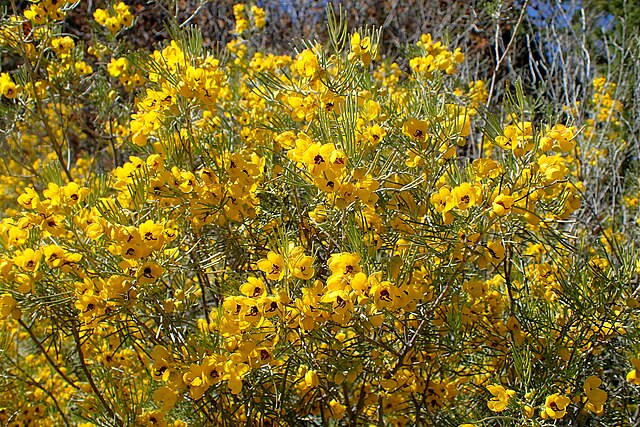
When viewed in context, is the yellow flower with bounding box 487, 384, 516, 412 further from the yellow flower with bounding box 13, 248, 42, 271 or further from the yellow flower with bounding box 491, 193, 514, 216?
the yellow flower with bounding box 13, 248, 42, 271

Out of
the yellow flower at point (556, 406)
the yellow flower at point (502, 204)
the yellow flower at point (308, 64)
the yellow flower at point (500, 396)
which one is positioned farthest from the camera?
the yellow flower at point (308, 64)

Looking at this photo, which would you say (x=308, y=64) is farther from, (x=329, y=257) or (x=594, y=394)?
(x=594, y=394)

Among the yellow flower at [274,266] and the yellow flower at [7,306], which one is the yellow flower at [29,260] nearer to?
the yellow flower at [7,306]

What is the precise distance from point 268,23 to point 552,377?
856cm

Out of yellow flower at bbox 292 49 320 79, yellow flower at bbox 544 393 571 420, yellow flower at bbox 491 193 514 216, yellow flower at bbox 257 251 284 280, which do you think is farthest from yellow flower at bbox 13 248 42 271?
yellow flower at bbox 544 393 571 420

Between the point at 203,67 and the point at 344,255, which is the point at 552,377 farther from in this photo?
the point at 203,67

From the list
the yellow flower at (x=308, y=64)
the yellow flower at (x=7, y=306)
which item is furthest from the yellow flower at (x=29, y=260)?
the yellow flower at (x=308, y=64)

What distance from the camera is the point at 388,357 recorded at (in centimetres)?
210

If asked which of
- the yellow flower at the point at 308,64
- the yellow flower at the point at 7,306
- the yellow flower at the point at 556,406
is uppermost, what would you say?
the yellow flower at the point at 308,64

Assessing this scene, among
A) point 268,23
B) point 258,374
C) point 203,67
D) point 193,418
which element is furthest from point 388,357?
point 268,23

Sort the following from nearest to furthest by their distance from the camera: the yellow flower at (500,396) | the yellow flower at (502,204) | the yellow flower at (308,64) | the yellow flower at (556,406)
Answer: the yellow flower at (502,204)
the yellow flower at (556,406)
the yellow flower at (500,396)
the yellow flower at (308,64)

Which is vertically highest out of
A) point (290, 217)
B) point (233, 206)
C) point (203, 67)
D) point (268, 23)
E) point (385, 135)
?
point (203, 67)

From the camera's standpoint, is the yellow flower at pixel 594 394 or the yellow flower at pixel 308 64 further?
the yellow flower at pixel 308 64

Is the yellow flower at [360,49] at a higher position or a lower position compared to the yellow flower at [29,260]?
higher
